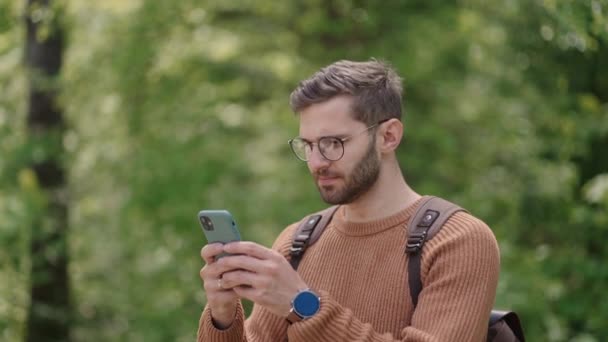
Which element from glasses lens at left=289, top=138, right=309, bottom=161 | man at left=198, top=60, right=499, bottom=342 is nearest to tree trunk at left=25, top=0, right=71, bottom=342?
glasses lens at left=289, top=138, right=309, bottom=161

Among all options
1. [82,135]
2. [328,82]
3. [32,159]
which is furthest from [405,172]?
[328,82]

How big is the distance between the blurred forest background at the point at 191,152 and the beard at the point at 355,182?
4196 mm

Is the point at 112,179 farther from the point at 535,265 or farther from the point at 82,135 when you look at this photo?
the point at 535,265

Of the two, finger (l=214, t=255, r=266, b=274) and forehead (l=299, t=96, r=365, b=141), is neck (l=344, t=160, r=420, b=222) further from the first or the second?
finger (l=214, t=255, r=266, b=274)

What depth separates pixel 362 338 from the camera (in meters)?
2.45

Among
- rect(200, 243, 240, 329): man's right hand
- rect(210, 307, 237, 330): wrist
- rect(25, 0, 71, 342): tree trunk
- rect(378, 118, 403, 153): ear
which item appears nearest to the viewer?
rect(200, 243, 240, 329): man's right hand

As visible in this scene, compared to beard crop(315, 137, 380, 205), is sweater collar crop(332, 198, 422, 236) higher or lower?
lower

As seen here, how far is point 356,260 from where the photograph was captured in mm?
2828

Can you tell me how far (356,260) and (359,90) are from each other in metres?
0.55

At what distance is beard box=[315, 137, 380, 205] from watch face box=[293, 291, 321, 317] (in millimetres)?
388

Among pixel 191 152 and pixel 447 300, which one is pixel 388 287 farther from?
pixel 191 152

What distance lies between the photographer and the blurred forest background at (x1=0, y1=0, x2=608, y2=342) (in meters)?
7.61

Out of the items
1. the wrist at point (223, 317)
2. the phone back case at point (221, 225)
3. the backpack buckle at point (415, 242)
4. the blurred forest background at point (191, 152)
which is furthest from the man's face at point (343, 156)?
the blurred forest background at point (191, 152)

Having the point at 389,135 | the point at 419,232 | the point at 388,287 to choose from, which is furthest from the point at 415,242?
the point at 389,135
